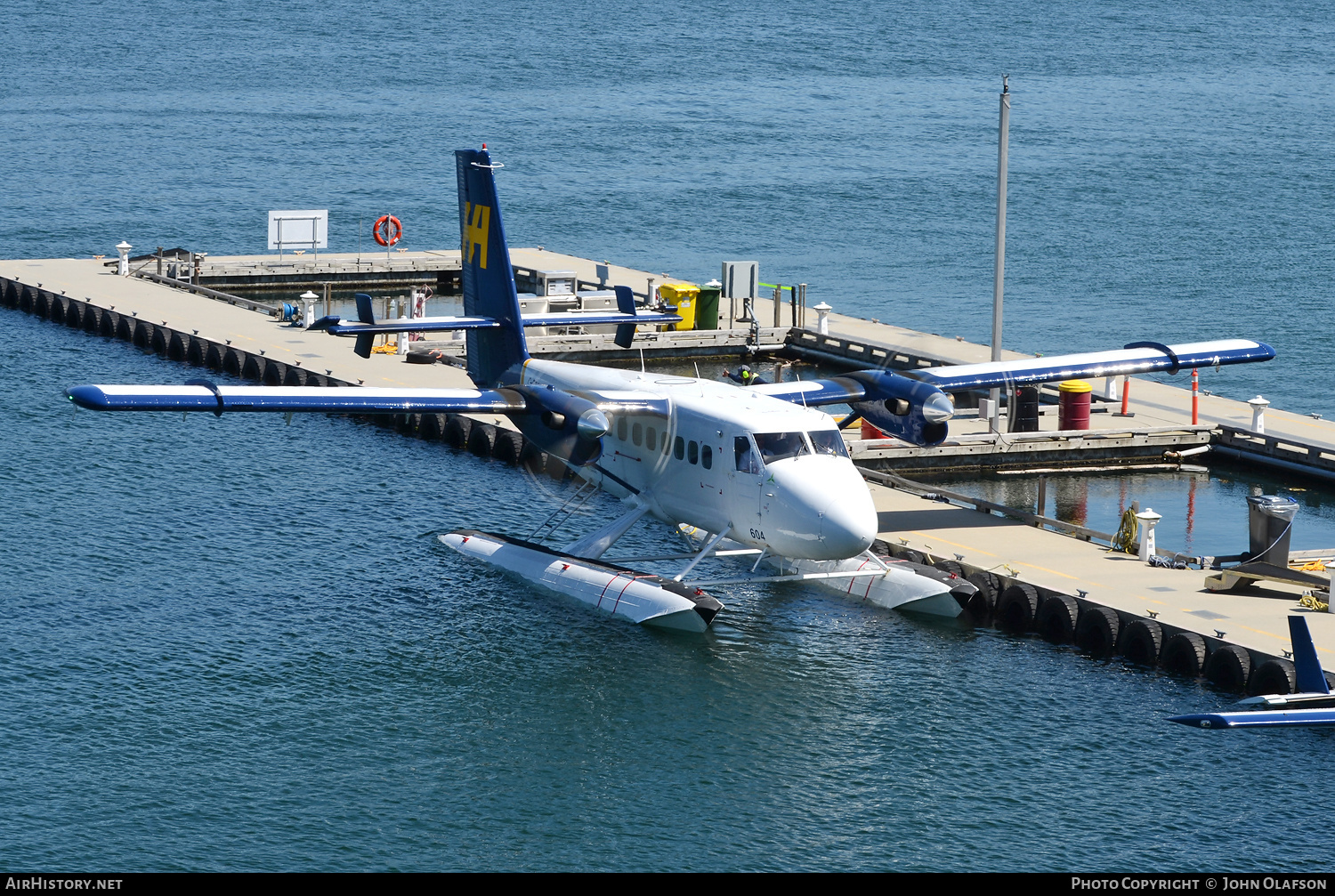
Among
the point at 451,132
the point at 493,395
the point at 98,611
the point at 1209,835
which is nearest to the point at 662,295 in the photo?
the point at 493,395

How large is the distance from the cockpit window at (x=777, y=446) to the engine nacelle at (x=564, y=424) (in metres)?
3.03

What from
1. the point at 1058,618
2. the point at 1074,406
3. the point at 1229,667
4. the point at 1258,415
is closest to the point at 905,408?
the point at 1058,618

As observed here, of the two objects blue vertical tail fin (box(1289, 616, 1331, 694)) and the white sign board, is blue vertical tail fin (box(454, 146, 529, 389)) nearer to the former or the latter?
blue vertical tail fin (box(1289, 616, 1331, 694))

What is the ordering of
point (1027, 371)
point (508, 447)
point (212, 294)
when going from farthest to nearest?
point (212, 294)
point (508, 447)
point (1027, 371)

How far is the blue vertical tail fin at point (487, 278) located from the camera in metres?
40.2

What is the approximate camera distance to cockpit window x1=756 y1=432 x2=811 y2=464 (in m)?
33.8

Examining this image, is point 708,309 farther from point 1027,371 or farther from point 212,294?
point 1027,371

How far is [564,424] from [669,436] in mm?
2312

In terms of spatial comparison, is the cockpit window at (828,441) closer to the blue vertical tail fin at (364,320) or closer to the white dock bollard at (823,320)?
the blue vertical tail fin at (364,320)

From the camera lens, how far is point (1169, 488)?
47062mm

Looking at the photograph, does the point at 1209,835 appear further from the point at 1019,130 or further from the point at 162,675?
the point at 1019,130

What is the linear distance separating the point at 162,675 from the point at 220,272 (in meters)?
41.8

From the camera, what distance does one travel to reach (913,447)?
4700 centimetres

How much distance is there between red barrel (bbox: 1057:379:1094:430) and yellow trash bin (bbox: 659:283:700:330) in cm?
1730
